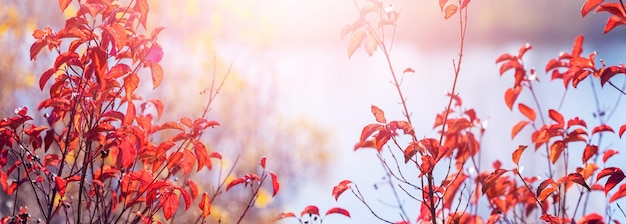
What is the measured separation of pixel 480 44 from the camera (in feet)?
63.6

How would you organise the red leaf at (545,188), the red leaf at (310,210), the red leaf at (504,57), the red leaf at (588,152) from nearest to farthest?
the red leaf at (545,188) → the red leaf at (310,210) → the red leaf at (588,152) → the red leaf at (504,57)

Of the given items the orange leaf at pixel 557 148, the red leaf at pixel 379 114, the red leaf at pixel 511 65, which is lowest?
the red leaf at pixel 379 114

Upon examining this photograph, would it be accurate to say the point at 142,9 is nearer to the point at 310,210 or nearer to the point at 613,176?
the point at 310,210

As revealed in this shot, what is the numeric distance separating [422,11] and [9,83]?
15.7 meters

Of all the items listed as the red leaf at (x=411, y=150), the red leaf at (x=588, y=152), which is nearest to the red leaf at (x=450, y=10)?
the red leaf at (x=411, y=150)

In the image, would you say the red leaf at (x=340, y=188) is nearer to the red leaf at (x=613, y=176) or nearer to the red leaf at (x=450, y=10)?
the red leaf at (x=450, y=10)

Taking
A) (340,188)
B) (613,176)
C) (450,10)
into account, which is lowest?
(613,176)

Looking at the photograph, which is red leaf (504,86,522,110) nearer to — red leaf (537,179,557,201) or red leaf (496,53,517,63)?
red leaf (496,53,517,63)

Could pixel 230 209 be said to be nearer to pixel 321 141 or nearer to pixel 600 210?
pixel 321 141

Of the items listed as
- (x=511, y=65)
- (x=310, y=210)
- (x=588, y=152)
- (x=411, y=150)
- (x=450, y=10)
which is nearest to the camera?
(x=411, y=150)

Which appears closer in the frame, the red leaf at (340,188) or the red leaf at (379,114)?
the red leaf at (379,114)

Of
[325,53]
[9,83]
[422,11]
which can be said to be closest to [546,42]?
[422,11]

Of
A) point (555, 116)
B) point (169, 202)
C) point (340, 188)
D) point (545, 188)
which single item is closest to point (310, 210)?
point (340, 188)

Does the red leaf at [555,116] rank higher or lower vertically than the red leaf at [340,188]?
higher
